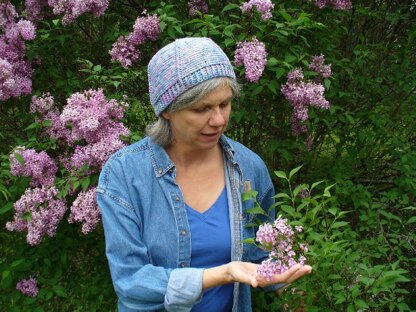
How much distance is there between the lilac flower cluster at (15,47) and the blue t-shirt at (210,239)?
1773 millimetres

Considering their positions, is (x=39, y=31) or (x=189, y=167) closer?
(x=189, y=167)

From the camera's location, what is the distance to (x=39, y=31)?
3.53m

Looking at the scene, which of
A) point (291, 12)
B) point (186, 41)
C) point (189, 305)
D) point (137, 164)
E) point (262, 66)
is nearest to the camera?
point (189, 305)

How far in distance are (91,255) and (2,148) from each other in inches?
40.9

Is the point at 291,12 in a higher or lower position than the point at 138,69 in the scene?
higher

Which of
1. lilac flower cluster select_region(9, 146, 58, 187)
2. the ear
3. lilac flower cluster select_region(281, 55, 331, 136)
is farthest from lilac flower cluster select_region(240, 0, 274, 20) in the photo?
lilac flower cluster select_region(9, 146, 58, 187)

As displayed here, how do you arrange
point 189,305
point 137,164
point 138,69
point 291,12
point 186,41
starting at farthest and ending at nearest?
1. point 138,69
2. point 291,12
3. point 137,164
4. point 186,41
5. point 189,305

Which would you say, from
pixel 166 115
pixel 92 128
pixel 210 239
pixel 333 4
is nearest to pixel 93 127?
pixel 92 128

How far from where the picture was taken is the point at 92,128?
2658mm

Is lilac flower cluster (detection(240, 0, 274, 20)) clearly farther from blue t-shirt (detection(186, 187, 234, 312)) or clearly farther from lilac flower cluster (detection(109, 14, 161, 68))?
blue t-shirt (detection(186, 187, 234, 312))

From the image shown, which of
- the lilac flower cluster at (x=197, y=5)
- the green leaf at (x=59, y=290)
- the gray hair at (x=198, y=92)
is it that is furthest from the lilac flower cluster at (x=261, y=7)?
the green leaf at (x=59, y=290)

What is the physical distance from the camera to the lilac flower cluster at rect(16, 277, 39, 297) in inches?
125

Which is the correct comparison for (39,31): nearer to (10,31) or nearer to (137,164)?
(10,31)

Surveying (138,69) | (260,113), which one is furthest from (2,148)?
(260,113)
